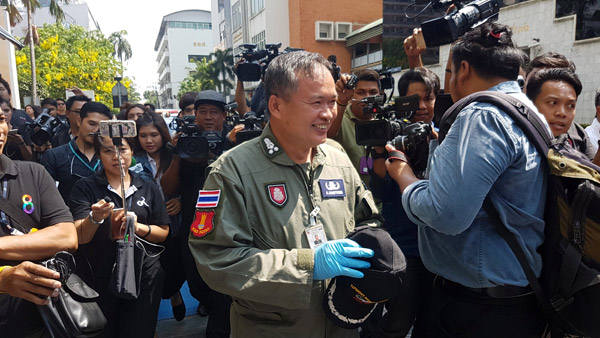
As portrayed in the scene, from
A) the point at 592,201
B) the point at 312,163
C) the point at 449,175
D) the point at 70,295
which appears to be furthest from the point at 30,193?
the point at 592,201

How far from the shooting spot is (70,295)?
72.2 inches

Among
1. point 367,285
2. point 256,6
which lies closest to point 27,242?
point 367,285

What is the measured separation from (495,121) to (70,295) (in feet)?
6.46

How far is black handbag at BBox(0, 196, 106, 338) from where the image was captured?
5.71 ft

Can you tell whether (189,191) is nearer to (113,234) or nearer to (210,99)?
(210,99)

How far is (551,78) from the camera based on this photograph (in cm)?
265

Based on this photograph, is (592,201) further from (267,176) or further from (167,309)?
(167,309)

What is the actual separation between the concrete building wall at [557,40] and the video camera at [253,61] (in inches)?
496

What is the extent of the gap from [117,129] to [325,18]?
3923 centimetres

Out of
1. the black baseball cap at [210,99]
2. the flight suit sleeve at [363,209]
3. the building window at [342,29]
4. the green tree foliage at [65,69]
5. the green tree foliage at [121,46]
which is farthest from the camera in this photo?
the green tree foliage at [121,46]

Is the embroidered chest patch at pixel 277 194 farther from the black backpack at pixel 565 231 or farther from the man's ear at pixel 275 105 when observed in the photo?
the black backpack at pixel 565 231

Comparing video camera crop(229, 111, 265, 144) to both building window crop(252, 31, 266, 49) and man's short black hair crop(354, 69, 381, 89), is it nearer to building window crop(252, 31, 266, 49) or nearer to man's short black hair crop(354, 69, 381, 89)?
man's short black hair crop(354, 69, 381, 89)

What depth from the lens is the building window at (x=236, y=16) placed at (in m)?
48.2

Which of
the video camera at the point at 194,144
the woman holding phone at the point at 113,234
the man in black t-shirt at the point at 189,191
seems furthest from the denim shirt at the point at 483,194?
the man in black t-shirt at the point at 189,191
